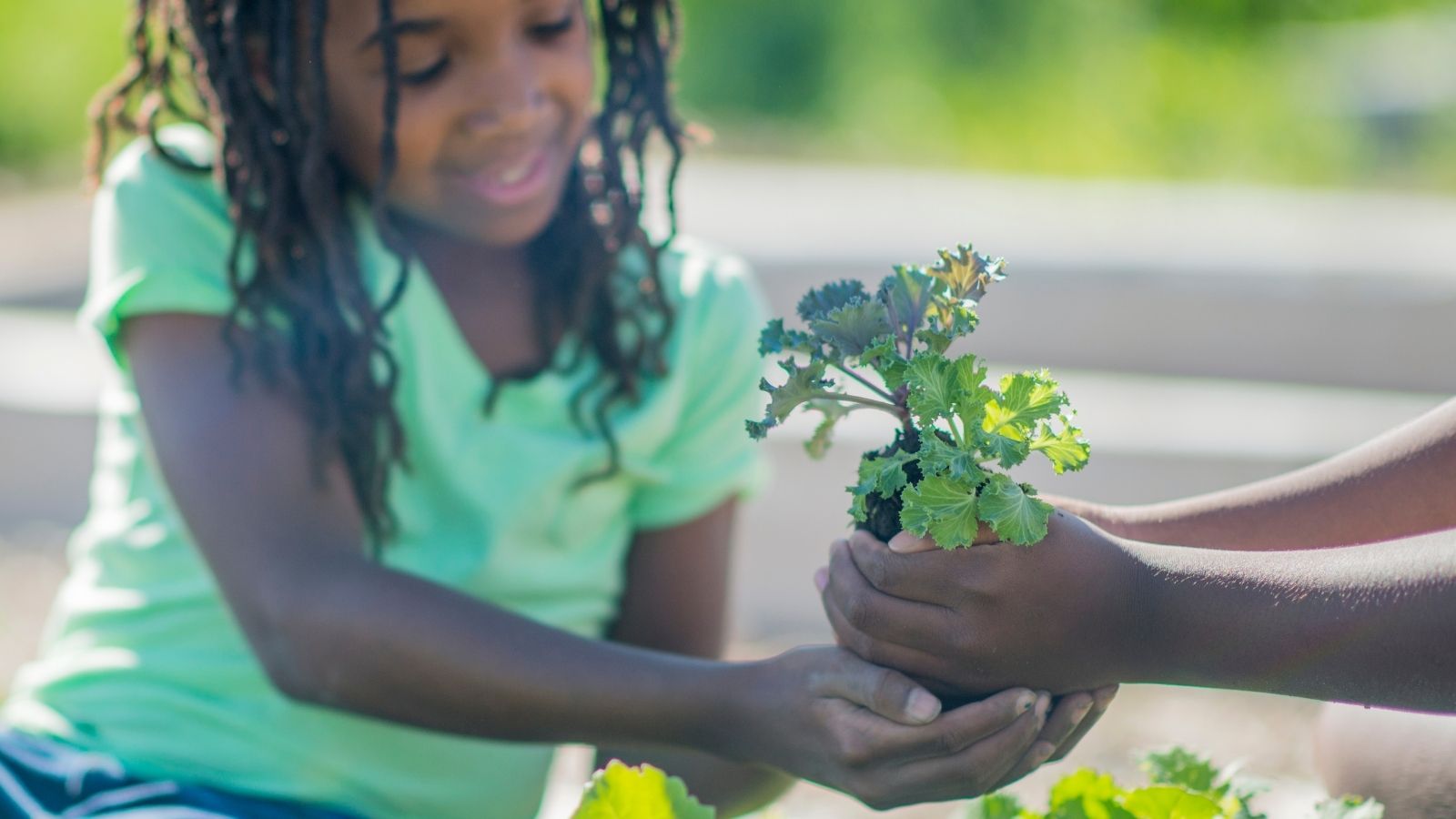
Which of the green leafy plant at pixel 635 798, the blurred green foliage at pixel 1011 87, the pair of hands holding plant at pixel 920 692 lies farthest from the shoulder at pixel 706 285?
the blurred green foliage at pixel 1011 87

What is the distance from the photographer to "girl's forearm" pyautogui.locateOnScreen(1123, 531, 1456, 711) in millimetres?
1283

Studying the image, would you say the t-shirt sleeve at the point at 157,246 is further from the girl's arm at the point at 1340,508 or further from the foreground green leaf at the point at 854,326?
the girl's arm at the point at 1340,508

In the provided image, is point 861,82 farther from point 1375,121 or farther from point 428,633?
point 428,633

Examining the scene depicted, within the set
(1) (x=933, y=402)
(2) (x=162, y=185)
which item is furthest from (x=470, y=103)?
(1) (x=933, y=402)

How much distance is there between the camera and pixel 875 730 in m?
1.44

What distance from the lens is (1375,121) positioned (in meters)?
9.91

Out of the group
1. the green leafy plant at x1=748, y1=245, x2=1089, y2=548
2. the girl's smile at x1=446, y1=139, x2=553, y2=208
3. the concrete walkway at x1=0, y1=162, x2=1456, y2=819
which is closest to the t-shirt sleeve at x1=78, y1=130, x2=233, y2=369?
the girl's smile at x1=446, y1=139, x2=553, y2=208

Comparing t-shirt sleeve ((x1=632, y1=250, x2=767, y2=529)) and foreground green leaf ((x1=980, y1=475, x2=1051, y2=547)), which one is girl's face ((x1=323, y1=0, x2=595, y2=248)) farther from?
foreground green leaf ((x1=980, y1=475, x2=1051, y2=547))

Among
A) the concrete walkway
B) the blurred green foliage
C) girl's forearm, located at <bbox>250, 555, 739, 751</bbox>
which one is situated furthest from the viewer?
the blurred green foliage

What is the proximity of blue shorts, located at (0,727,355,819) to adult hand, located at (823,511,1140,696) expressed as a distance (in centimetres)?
83

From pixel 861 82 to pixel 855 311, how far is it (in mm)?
9334

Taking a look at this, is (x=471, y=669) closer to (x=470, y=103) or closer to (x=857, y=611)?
(x=857, y=611)

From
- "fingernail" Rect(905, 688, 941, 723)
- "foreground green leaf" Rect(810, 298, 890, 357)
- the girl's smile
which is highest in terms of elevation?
the girl's smile

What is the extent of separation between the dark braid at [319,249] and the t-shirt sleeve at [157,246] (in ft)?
0.10
